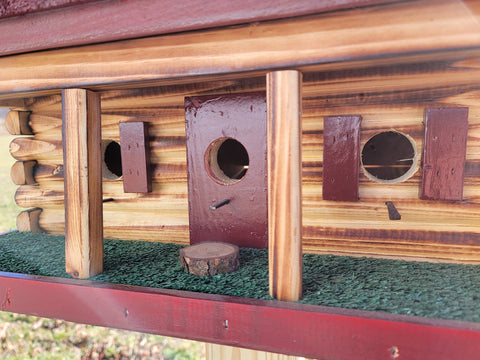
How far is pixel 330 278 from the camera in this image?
1.18 m

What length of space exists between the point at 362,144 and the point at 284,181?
510 mm

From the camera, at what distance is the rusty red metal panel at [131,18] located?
90cm

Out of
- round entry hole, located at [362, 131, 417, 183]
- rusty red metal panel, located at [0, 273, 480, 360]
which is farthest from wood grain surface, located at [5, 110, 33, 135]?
round entry hole, located at [362, 131, 417, 183]

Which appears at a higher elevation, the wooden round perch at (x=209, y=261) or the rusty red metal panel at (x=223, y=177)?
the rusty red metal panel at (x=223, y=177)

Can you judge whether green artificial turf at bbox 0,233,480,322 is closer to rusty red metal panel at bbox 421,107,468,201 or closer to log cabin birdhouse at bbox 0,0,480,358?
log cabin birdhouse at bbox 0,0,480,358

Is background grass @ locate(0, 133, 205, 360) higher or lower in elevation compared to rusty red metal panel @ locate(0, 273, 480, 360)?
lower

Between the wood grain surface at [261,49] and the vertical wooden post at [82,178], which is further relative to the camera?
the vertical wooden post at [82,178]

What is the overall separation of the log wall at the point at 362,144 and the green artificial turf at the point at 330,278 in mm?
82

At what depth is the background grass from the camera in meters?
3.22

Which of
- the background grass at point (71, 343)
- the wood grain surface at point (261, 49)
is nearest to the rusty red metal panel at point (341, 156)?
the wood grain surface at point (261, 49)

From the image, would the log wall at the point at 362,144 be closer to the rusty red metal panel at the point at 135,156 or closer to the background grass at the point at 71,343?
the rusty red metal panel at the point at 135,156

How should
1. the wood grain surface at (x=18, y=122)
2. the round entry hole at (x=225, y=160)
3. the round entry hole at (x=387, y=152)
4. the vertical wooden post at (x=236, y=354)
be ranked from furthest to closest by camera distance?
the round entry hole at (x=387, y=152)
the wood grain surface at (x=18, y=122)
the vertical wooden post at (x=236, y=354)
the round entry hole at (x=225, y=160)

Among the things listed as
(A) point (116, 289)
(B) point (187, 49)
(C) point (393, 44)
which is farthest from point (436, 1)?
(A) point (116, 289)

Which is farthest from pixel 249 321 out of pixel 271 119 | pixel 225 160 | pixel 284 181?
pixel 225 160
